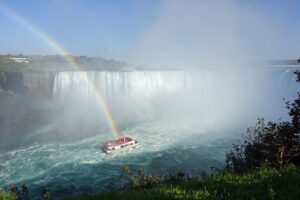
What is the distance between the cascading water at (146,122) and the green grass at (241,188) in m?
14.1

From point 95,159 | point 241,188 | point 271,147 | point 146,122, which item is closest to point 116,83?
point 146,122

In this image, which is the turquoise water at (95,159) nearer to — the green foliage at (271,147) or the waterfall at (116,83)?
the green foliage at (271,147)

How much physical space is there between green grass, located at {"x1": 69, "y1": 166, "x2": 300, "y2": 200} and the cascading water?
46.3ft

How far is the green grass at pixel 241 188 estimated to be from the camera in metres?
5.03

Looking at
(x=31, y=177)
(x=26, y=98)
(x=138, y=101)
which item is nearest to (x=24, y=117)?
(x=26, y=98)

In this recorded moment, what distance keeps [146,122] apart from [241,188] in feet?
115

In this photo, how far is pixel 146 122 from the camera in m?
40.5

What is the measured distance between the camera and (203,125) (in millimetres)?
38000

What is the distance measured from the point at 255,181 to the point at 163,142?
2426 centimetres

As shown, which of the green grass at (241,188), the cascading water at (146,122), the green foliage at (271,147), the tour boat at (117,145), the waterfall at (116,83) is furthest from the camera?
the waterfall at (116,83)

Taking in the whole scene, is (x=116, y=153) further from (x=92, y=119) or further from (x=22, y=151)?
(x=92, y=119)

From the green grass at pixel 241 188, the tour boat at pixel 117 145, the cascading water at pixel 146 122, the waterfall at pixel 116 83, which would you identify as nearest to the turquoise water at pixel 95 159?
the cascading water at pixel 146 122

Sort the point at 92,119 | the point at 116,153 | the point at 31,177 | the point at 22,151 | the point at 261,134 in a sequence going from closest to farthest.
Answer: the point at 261,134
the point at 31,177
the point at 116,153
the point at 22,151
the point at 92,119

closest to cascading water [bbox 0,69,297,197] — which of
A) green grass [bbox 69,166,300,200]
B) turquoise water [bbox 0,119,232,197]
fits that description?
turquoise water [bbox 0,119,232,197]
